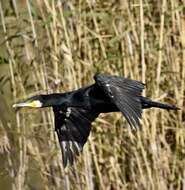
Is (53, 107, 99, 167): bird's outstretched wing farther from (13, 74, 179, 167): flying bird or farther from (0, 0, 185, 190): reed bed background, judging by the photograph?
(0, 0, 185, 190): reed bed background

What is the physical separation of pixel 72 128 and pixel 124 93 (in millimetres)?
433

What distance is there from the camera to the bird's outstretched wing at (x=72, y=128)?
10.9 ft

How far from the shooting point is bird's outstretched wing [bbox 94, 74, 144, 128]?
9.54ft

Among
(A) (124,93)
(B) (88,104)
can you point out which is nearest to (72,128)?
(B) (88,104)

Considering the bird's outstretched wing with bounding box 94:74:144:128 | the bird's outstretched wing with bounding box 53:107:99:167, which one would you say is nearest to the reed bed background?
the bird's outstretched wing with bounding box 53:107:99:167

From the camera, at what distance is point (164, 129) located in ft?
12.7

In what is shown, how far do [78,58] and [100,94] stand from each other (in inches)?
25.3

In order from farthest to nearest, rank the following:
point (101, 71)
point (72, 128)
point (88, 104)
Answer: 1. point (101, 71)
2. point (72, 128)
3. point (88, 104)

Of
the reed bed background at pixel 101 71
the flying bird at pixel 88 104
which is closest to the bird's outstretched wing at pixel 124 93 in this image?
the flying bird at pixel 88 104

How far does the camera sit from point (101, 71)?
12.5 ft

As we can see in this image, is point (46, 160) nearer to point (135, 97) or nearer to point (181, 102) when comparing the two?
point (181, 102)

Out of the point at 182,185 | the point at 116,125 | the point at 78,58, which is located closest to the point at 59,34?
the point at 78,58

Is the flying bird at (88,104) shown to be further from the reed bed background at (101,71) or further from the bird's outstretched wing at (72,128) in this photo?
the reed bed background at (101,71)

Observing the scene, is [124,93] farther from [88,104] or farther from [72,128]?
[72,128]
